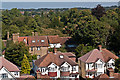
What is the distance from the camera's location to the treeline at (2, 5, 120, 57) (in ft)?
53.1

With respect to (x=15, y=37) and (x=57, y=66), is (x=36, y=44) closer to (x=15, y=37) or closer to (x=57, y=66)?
(x=15, y=37)

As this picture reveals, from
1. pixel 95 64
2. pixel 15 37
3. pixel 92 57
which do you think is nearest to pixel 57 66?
pixel 92 57

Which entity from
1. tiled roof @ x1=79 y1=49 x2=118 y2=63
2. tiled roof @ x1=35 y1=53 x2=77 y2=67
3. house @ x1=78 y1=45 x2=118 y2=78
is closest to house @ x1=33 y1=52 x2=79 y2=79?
tiled roof @ x1=35 y1=53 x2=77 y2=67

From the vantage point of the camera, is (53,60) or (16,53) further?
(16,53)

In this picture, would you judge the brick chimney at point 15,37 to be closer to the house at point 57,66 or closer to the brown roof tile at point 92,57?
the house at point 57,66

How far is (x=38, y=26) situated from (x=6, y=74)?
50.7ft

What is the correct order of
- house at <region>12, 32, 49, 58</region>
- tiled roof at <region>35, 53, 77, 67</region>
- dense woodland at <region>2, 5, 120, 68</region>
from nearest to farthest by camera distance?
tiled roof at <region>35, 53, 77, 67</region>, dense woodland at <region>2, 5, 120, 68</region>, house at <region>12, 32, 49, 58</region>

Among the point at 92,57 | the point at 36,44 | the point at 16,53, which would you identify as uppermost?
the point at 36,44

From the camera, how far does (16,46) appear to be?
14.2m

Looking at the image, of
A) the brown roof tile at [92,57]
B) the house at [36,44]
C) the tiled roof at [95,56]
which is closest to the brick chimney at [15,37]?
the house at [36,44]

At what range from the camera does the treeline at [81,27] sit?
16172 millimetres

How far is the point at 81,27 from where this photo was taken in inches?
678

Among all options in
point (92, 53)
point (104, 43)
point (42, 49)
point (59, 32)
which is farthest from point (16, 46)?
point (59, 32)

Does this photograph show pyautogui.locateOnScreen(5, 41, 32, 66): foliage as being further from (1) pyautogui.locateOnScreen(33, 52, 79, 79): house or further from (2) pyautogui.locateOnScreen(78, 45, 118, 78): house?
(2) pyautogui.locateOnScreen(78, 45, 118, 78): house
